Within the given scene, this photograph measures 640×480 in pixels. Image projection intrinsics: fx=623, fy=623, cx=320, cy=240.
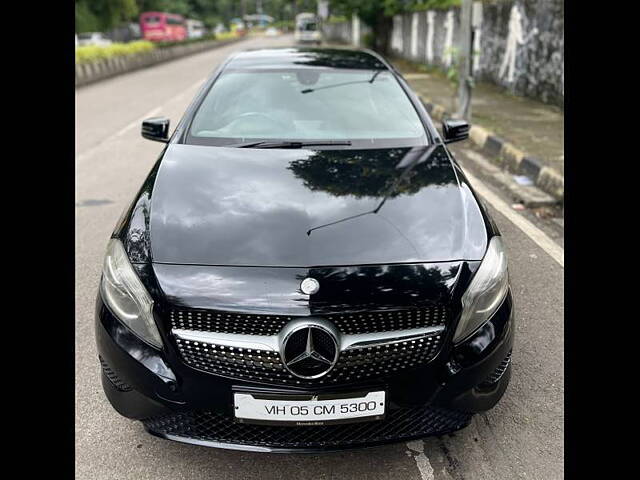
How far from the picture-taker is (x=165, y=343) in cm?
208

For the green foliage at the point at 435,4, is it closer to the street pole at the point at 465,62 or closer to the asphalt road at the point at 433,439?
the street pole at the point at 465,62

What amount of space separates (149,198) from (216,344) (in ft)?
2.95

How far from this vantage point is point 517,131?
8.34m

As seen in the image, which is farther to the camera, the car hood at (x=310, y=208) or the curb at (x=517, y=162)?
the curb at (x=517, y=162)

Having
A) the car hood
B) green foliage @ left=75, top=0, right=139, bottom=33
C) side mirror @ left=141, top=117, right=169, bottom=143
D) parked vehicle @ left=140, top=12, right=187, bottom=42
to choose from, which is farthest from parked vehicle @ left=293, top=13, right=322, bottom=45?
the car hood

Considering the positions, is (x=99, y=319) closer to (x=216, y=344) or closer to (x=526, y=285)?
(x=216, y=344)

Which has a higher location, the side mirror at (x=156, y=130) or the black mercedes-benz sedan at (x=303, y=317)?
the side mirror at (x=156, y=130)

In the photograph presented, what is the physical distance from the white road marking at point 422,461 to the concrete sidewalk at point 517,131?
3.84 metres

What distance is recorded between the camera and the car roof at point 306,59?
160 inches

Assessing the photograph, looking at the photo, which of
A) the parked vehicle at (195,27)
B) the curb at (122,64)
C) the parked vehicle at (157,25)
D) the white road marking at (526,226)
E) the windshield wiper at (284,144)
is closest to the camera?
the windshield wiper at (284,144)

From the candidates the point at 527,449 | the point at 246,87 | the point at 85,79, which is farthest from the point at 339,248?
the point at 85,79

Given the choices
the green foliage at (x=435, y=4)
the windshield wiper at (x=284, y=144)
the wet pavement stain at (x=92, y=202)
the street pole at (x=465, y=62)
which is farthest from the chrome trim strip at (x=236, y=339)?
the green foliage at (x=435, y=4)

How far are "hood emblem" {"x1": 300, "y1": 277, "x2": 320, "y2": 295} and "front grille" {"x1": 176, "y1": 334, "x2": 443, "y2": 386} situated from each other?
0.22 metres
